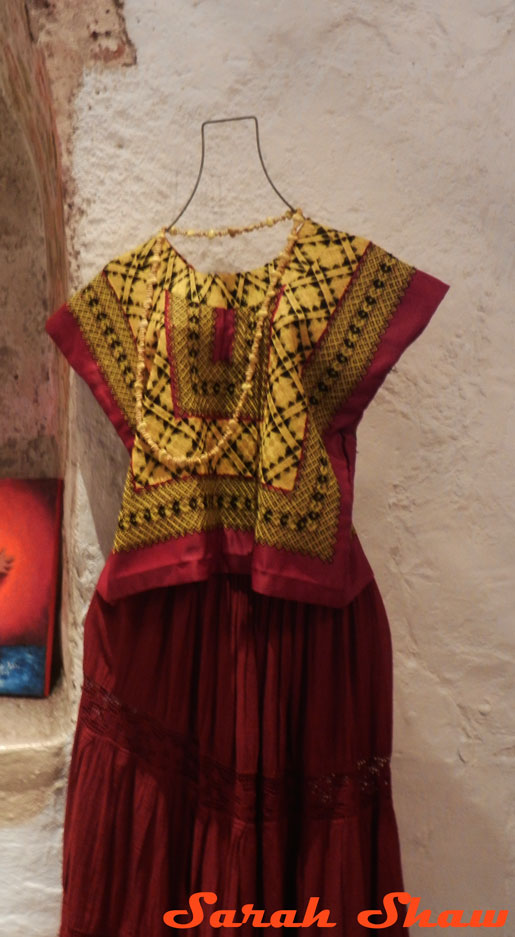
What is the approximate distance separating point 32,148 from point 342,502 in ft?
2.51

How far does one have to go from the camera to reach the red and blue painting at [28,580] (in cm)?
121

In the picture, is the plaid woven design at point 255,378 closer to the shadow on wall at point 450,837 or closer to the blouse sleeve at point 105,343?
the blouse sleeve at point 105,343

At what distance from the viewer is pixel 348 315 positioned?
0.84 m

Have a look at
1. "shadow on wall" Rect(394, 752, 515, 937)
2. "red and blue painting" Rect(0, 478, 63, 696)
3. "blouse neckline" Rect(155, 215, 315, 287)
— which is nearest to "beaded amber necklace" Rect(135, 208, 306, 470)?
"blouse neckline" Rect(155, 215, 315, 287)

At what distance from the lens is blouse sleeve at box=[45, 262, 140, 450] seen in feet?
2.89

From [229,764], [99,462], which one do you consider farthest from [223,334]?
[229,764]

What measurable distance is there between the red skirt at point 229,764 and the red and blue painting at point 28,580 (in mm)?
354

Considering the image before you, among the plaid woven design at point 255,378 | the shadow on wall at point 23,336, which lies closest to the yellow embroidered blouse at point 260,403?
the plaid woven design at point 255,378

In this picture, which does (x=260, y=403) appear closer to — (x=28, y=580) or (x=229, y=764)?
(x=229, y=764)

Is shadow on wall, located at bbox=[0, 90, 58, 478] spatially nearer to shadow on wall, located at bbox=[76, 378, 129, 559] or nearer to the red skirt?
shadow on wall, located at bbox=[76, 378, 129, 559]

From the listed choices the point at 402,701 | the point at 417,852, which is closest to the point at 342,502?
the point at 402,701

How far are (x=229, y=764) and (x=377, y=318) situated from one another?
1.71 feet
